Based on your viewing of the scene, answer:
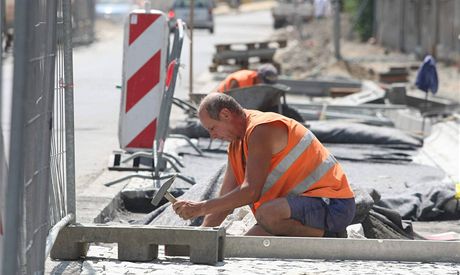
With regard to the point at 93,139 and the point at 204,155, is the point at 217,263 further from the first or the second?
the point at 93,139

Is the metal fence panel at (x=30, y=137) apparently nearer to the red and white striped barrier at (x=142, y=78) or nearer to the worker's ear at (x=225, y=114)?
the worker's ear at (x=225, y=114)

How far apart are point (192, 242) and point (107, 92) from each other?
16.1 metres

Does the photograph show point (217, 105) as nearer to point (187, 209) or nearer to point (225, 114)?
point (225, 114)

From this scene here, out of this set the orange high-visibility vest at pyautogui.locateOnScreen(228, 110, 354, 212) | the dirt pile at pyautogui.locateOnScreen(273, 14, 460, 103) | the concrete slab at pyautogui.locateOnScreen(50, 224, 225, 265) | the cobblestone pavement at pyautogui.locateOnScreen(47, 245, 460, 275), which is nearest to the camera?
the cobblestone pavement at pyautogui.locateOnScreen(47, 245, 460, 275)

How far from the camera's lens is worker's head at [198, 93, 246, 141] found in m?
6.82

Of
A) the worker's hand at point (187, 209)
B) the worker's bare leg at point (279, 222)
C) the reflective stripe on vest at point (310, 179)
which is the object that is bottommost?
the worker's bare leg at point (279, 222)

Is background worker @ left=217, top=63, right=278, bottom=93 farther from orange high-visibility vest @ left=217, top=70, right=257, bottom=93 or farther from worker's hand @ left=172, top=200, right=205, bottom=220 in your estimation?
worker's hand @ left=172, top=200, right=205, bottom=220

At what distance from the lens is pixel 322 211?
7145mm

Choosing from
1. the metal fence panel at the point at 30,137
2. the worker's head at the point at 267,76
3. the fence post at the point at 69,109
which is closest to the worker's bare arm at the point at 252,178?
the fence post at the point at 69,109

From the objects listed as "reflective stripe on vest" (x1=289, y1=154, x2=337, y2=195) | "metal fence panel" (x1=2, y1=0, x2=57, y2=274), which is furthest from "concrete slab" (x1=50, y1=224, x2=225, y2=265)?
"metal fence panel" (x1=2, y1=0, x2=57, y2=274)

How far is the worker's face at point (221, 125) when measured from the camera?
22.5ft

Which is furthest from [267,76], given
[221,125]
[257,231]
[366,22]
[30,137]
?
[366,22]

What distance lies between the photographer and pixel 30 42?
490cm

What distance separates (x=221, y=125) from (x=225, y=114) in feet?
0.23
